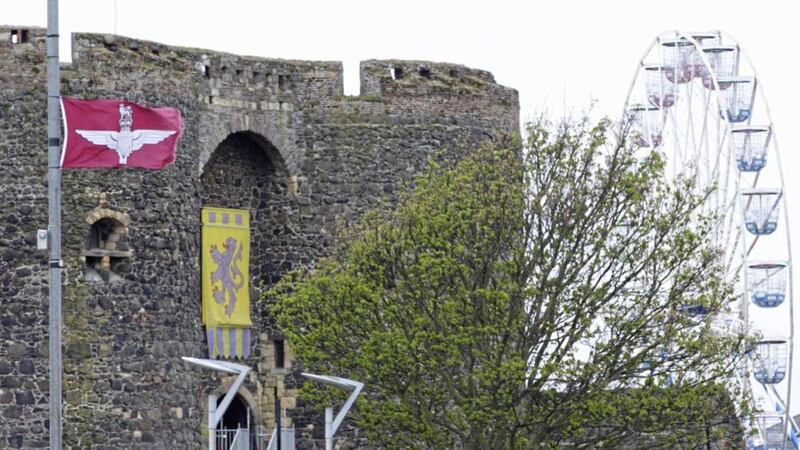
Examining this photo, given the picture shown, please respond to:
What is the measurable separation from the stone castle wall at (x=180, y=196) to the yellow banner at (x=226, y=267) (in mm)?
337

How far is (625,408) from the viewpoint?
1610 inches

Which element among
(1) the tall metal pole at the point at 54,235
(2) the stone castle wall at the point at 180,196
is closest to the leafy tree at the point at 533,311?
(2) the stone castle wall at the point at 180,196

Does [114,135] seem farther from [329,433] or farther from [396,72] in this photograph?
[396,72]

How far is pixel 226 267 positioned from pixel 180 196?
2.34m

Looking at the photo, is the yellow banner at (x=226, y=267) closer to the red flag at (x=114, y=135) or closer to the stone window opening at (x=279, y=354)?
the stone window opening at (x=279, y=354)

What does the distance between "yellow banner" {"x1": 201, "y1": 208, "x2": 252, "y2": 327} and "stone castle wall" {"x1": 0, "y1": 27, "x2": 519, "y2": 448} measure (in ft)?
1.11

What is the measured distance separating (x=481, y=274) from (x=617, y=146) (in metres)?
3.40

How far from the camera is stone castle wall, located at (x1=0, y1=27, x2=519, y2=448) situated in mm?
43156

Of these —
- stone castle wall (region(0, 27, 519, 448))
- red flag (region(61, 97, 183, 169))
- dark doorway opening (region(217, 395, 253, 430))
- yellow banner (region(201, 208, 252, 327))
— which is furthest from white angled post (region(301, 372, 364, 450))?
dark doorway opening (region(217, 395, 253, 430))

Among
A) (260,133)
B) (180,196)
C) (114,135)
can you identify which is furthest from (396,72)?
(114,135)

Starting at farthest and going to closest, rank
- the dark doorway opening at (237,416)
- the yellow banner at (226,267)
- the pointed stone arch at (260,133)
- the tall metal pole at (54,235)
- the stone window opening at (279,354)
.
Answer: the stone window opening at (279,354) → the dark doorway opening at (237,416) → the yellow banner at (226,267) → the pointed stone arch at (260,133) → the tall metal pole at (54,235)

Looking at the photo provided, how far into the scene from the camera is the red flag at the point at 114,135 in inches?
1400

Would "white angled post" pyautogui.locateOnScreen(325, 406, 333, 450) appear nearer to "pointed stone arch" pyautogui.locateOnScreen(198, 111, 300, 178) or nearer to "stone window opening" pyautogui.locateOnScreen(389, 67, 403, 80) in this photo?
"pointed stone arch" pyautogui.locateOnScreen(198, 111, 300, 178)

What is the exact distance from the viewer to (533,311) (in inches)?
1657
